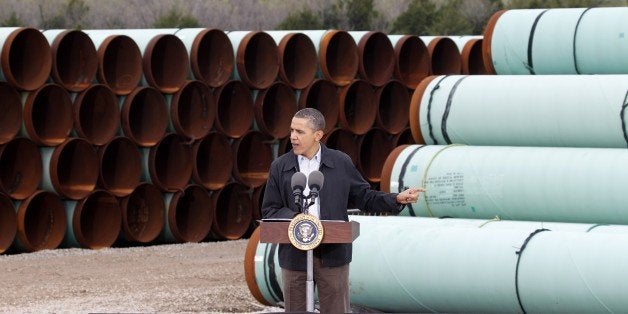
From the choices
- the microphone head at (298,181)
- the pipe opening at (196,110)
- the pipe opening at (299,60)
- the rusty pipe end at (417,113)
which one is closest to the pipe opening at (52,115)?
the pipe opening at (196,110)

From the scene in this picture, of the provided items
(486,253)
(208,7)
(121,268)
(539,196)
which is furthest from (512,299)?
(208,7)

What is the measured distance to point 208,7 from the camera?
4897 centimetres

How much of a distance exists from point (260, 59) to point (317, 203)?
1007cm

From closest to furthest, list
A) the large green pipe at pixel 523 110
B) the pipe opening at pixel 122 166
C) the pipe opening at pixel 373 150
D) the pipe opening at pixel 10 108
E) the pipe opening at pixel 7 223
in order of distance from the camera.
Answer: the large green pipe at pixel 523 110
the pipe opening at pixel 7 223
the pipe opening at pixel 10 108
the pipe opening at pixel 122 166
the pipe opening at pixel 373 150

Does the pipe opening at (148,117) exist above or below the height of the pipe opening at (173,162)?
above

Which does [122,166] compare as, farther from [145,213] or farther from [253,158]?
[253,158]

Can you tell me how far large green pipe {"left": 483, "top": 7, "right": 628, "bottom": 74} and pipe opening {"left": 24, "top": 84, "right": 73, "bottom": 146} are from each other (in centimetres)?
491

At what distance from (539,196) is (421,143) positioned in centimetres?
149

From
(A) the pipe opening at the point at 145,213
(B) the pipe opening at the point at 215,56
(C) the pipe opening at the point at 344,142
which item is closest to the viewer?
(A) the pipe opening at the point at 145,213

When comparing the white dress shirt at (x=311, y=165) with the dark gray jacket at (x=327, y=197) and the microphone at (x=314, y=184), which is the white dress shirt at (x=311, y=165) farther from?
the microphone at (x=314, y=184)

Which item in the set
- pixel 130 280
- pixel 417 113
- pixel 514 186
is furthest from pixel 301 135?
pixel 130 280

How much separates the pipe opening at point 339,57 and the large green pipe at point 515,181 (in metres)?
6.57

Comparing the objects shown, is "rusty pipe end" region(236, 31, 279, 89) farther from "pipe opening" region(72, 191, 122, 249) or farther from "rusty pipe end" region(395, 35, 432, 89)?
"pipe opening" region(72, 191, 122, 249)

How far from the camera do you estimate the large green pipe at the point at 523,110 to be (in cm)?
967
